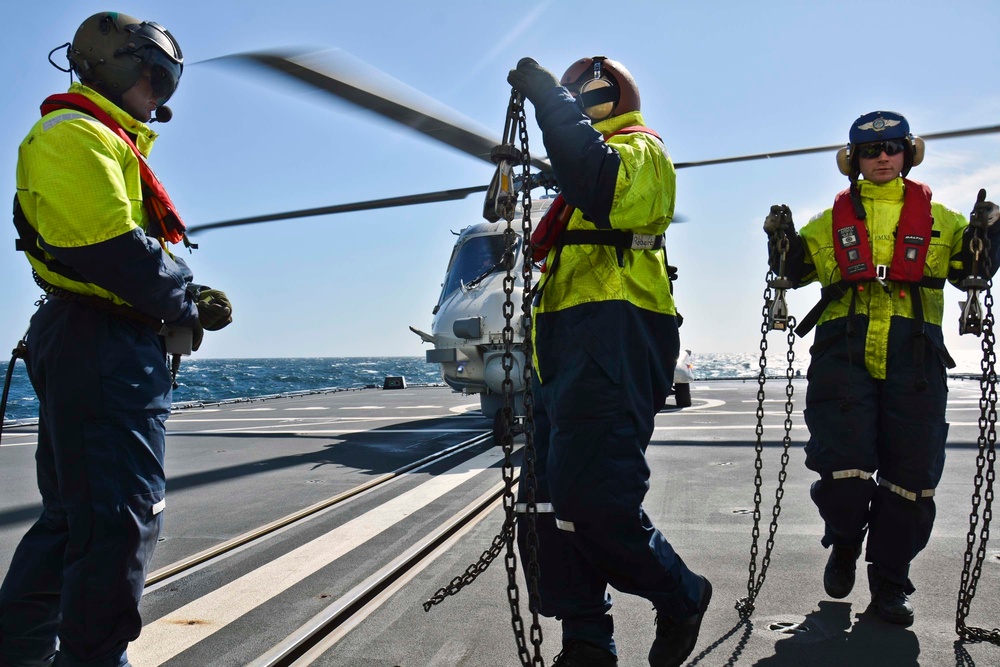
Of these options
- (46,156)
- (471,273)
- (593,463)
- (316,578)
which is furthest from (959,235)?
(471,273)

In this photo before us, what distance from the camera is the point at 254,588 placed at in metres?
3.02

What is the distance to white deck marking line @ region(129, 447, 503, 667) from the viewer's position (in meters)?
2.47

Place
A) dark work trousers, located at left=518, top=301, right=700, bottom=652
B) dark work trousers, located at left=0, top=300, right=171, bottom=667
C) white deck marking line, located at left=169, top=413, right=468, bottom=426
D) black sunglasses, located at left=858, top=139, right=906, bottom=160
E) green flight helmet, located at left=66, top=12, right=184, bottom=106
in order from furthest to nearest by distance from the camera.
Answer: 1. white deck marking line, located at left=169, top=413, right=468, bottom=426
2. black sunglasses, located at left=858, top=139, right=906, bottom=160
3. green flight helmet, located at left=66, top=12, right=184, bottom=106
4. dark work trousers, located at left=518, top=301, right=700, bottom=652
5. dark work trousers, located at left=0, top=300, right=171, bottom=667

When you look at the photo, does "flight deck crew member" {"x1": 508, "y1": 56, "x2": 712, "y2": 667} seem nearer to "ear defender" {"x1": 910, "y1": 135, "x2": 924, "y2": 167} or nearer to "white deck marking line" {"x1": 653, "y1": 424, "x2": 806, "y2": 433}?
"ear defender" {"x1": 910, "y1": 135, "x2": 924, "y2": 167}

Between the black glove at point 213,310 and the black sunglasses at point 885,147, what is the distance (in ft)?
8.77

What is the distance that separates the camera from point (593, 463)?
2.09 metres

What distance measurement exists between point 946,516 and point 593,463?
308 cm

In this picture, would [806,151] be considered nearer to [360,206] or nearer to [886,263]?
[886,263]

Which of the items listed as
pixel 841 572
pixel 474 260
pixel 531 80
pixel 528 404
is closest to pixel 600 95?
pixel 531 80

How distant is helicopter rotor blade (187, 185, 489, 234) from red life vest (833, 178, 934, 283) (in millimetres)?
3384

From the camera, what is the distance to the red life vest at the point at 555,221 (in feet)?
7.66

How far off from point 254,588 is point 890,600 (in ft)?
8.01

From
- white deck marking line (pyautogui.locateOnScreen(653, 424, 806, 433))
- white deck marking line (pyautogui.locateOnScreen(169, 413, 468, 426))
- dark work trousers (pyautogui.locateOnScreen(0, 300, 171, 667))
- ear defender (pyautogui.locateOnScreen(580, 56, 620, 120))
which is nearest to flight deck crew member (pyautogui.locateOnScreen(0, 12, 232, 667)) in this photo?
dark work trousers (pyautogui.locateOnScreen(0, 300, 171, 667))

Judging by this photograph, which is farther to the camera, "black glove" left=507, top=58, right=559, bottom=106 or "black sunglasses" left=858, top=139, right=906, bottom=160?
"black sunglasses" left=858, top=139, right=906, bottom=160
